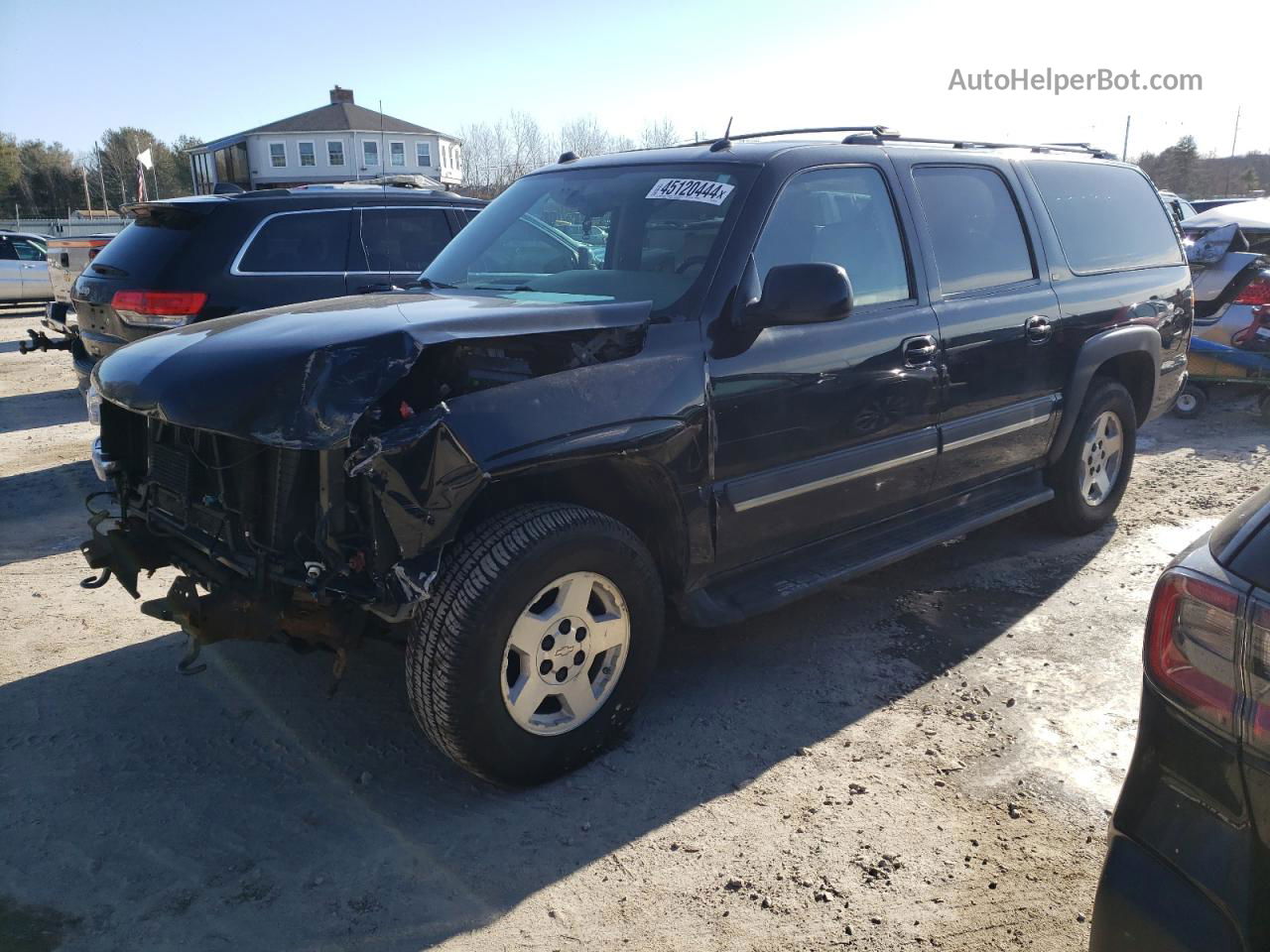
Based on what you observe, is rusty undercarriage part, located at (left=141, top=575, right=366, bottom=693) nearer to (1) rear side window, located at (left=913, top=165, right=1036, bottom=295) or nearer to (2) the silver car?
(1) rear side window, located at (left=913, top=165, right=1036, bottom=295)

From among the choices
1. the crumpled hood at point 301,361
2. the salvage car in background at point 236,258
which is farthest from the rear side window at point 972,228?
the salvage car in background at point 236,258

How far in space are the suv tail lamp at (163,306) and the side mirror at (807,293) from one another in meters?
4.51

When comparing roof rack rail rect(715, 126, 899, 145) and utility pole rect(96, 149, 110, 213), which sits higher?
utility pole rect(96, 149, 110, 213)

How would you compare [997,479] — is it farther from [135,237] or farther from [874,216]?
[135,237]

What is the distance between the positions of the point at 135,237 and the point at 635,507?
513 centimetres

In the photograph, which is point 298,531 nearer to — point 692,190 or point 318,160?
point 692,190

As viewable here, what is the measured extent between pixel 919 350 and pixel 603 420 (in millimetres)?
1714

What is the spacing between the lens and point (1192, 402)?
9.05m

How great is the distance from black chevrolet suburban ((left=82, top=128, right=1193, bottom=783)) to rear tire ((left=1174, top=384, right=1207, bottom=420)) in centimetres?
486

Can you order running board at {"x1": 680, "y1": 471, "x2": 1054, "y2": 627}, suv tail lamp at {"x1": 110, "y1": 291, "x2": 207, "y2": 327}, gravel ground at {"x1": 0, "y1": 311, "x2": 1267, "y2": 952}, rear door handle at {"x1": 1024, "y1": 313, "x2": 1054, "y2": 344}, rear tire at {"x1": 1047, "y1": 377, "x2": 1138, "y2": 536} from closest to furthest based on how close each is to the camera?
gravel ground at {"x1": 0, "y1": 311, "x2": 1267, "y2": 952} → running board at {"x1": 680, "y1": 471, "x2": 1054, "y2": 627} → rear door handle at {"x1": 1024, "y1": 313, "x2": 1054, "y2": 344} → rear tire at {"x1": 1047, "y1": 377, "x2": 1138, "y2": 536} → suv tail lamp at {"x1": 110, "y1": 291, "x2": 207, "y2": 327}

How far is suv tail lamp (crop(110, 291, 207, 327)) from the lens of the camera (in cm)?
635

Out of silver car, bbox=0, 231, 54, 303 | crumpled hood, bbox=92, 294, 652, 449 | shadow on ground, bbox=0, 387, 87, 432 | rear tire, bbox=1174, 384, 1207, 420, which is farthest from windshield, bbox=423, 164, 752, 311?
silver car, bbox=0, 231, 54, 303

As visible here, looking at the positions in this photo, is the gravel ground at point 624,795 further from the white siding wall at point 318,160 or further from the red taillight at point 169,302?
the white siding wall at point 318,160

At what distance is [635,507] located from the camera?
3.47 meters
